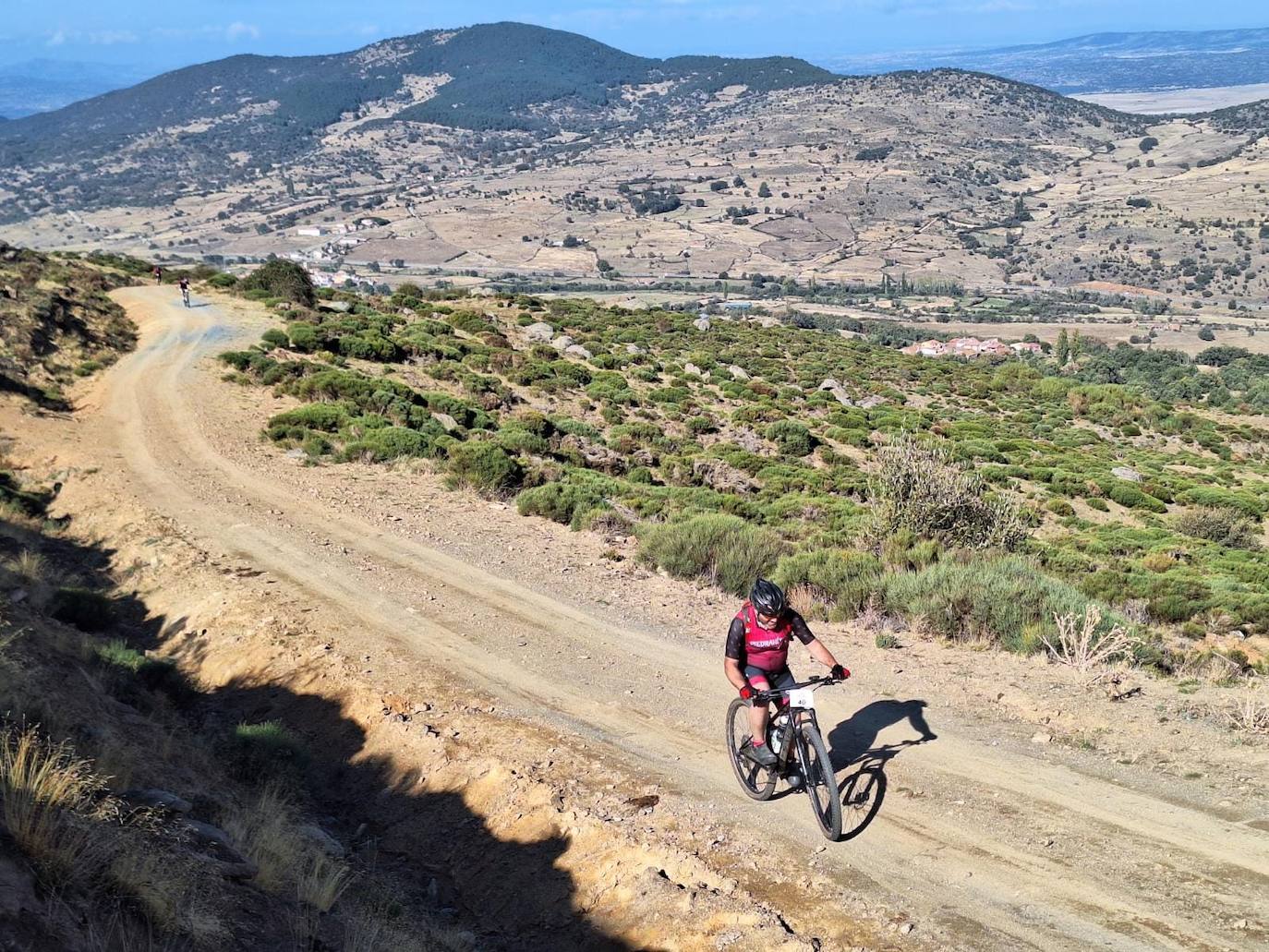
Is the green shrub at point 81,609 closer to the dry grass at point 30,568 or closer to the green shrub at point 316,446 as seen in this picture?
the dry grass at point 30,568

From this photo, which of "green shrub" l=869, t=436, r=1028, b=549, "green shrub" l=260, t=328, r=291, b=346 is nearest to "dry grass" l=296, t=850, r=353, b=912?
"green shrub" l=869, t=436, r=1028, b=549

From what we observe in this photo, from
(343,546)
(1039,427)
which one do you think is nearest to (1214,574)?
(343,546)

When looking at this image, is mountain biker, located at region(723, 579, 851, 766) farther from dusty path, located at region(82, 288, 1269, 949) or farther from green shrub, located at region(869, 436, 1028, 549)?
green shrub, located at region(869, 436, 1028, 549)

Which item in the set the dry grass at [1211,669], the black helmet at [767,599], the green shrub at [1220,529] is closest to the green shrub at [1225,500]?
the green shrub at [1220,529]

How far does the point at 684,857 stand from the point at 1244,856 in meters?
4.14

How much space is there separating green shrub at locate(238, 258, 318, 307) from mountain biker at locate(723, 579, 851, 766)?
37.7m

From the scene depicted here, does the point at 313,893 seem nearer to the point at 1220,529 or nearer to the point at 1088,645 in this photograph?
the point at 1088,645

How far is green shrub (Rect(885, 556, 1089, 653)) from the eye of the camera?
Result: 36.8ft

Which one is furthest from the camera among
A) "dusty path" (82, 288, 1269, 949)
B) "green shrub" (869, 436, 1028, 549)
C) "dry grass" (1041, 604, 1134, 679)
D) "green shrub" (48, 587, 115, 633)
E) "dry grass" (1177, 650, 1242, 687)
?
"green shrub" (869, 436, 1028, 549)

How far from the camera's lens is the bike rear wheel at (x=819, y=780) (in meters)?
6.95

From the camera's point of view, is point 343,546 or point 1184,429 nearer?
point 343,546

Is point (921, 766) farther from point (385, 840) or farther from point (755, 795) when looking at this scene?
point (385, 840)

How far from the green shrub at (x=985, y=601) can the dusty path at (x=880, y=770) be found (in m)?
2.11

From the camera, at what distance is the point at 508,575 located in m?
13.7
